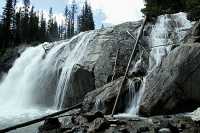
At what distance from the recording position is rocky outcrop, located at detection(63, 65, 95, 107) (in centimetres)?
2520

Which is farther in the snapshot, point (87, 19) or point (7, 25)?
point (87, 19)

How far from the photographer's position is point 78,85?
83.7ft

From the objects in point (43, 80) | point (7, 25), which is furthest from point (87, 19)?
point (43, 80)

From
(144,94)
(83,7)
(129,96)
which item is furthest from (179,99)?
(83,7)

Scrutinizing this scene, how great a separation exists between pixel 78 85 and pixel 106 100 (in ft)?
22.9

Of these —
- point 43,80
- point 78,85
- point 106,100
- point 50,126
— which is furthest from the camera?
point 43,80

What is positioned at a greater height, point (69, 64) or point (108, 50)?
point (108, 50)

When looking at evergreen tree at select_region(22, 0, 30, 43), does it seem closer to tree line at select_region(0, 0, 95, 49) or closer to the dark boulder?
tree line at select_region(0, 0, 95, 49)

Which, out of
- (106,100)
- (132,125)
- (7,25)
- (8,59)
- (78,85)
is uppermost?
(7,25)

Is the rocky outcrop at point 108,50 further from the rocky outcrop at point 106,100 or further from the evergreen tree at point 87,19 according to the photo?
the evergreen tree at point 87,19

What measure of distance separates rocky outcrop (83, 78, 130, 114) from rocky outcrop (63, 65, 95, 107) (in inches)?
202

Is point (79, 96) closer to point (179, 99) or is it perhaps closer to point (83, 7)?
point (179, 99)

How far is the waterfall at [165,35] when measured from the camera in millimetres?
22155

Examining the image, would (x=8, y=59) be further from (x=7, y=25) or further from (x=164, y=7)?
(x=7, y=25)
